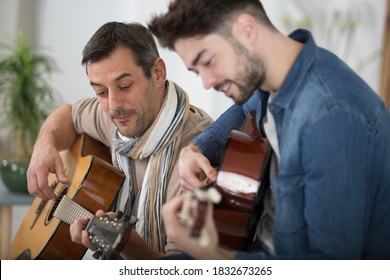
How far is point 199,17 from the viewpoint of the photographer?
873 mm

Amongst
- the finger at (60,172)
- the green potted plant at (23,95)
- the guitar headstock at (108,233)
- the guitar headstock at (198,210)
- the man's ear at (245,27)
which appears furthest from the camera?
the green potted plant at (23,95)

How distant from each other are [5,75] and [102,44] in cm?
105

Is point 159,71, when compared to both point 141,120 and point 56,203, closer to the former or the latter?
point 141,120

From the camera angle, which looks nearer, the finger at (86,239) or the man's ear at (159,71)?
the finger at (86,239)

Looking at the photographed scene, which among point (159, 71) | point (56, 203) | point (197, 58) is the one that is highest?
point (197, 58)

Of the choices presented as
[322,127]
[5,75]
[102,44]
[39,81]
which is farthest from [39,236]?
[39,81]

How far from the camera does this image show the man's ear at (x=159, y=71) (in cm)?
125

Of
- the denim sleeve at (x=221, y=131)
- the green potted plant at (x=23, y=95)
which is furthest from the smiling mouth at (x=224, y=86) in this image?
the green potted plant at (x=23, y=95)

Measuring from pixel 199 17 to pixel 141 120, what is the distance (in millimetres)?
408

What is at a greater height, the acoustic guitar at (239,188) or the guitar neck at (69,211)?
the acoustic guitar at (239,188)

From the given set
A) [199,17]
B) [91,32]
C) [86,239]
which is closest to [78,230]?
[86,239]

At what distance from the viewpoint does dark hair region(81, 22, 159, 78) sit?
1176 millimetres

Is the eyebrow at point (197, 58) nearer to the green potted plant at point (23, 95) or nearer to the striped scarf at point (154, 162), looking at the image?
the striped scarf at point (154, 162)
